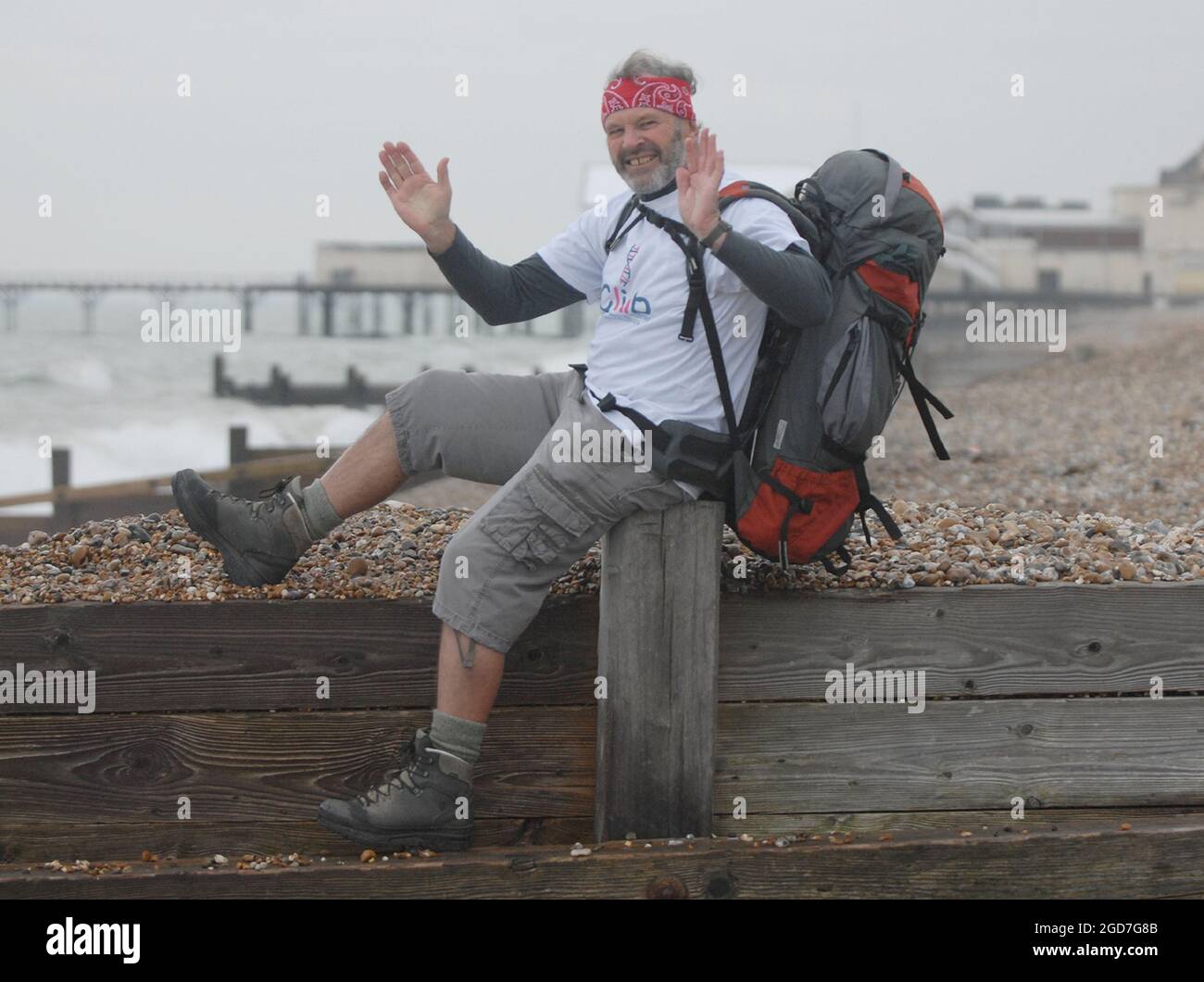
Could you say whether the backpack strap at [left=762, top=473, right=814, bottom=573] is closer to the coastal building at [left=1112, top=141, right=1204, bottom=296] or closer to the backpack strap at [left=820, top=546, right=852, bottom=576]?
the backpack strap at [left=820, top=546, right=852, bottom=576]

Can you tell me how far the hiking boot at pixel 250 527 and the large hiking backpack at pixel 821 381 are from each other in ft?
3.06

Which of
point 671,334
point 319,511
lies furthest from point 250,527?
point 671,334

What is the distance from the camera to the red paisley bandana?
3785mm

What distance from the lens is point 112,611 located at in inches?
151

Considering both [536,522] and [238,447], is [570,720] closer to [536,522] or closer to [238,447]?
[536,522]

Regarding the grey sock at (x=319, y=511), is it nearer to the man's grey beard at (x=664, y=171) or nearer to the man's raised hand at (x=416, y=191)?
the man's raised hand at (x=416, y=191)

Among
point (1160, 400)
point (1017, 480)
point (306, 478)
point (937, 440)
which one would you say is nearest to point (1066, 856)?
point (937, 440)

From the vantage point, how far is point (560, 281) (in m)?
4.23

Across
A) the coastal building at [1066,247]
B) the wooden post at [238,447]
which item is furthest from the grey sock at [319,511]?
the coastal building at [1066,247]

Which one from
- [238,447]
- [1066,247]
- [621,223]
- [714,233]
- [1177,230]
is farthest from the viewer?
[1177,230]

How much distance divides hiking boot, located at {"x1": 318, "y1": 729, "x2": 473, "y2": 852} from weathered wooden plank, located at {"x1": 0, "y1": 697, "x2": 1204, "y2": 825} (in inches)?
7.5

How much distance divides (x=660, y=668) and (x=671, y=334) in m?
0.83

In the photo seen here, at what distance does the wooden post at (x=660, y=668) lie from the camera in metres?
3.67

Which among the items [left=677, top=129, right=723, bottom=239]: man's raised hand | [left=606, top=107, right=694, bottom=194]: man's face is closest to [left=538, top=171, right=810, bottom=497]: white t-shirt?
[left=606, top=107, right=694, bottom=194]: man's face
